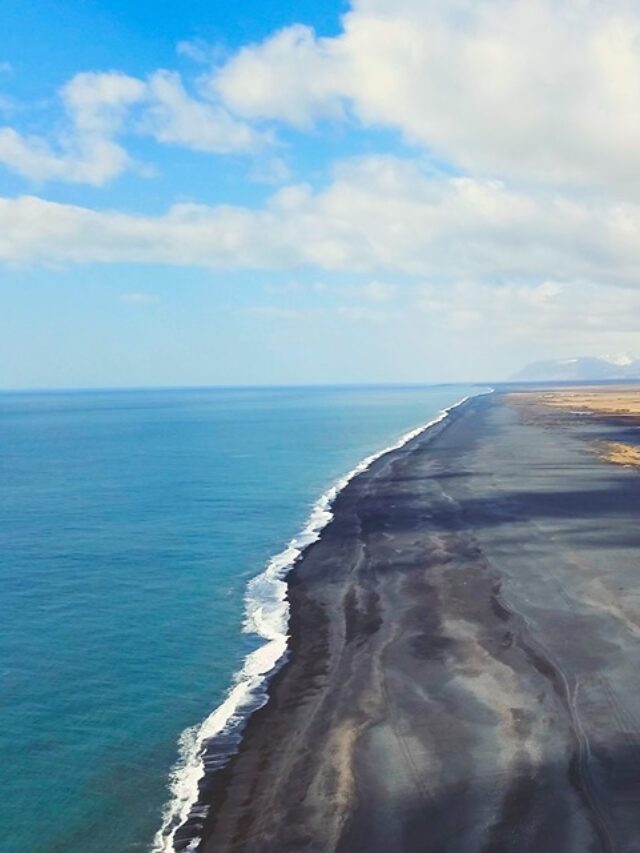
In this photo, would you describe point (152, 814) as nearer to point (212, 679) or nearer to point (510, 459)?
point (212, 679)

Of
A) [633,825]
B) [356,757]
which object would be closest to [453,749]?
[356,757]

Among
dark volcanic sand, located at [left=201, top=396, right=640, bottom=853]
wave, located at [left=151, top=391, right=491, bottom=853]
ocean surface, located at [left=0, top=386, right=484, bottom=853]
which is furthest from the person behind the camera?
ocean surface, located at [left=0, top=386, right=484, bottom=853]

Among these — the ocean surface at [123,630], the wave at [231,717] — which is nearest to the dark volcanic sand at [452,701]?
the wave at [231,717]

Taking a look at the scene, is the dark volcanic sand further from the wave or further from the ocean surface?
the ocean surface

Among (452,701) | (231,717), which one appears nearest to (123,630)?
(231,717)

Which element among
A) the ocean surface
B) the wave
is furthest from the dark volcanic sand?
the ocean surface

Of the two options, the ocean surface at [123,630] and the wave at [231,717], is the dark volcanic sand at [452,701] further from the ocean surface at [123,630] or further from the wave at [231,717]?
the ocean surface at [123,630]

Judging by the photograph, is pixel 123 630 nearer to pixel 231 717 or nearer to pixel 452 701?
pixel 231 717
